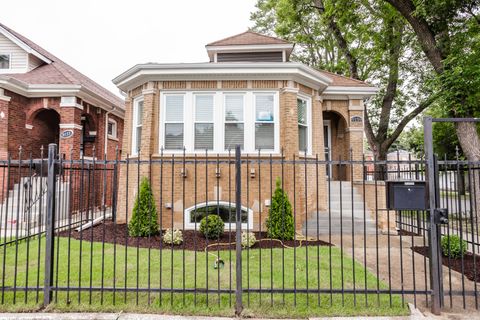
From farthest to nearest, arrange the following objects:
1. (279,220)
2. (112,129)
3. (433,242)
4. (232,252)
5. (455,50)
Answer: (112,129) < (455,50) < (279,220) < (232,252) < (433,242)

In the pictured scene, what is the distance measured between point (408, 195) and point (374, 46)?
15.4 metres

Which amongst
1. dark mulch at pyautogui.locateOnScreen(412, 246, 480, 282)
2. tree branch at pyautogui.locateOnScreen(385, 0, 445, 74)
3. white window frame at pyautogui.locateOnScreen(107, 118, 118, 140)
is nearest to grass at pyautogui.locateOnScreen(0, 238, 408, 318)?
dark mulch at pyautogui.locateOnScreen(412, 246, 480, 282)

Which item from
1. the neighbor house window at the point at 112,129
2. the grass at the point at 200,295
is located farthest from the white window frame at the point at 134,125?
the neighbor house window at the point at 112,129

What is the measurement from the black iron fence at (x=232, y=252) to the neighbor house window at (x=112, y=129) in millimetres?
4782

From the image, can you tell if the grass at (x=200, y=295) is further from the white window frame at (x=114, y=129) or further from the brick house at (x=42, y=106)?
the white window frame at (x=114, y=129)

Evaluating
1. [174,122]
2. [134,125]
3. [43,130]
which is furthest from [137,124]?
[43,130]

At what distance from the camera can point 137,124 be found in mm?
9922

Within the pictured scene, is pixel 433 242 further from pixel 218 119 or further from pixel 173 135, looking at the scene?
pixel 173 135

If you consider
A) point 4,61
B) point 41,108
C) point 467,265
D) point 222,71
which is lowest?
point 467,265

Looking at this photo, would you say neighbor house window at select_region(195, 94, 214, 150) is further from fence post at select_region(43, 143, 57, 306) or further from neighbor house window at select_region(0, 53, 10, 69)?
neighbor house window at select_region(0, 53, 10, 69)

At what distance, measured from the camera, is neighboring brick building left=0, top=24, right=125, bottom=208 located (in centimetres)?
1083

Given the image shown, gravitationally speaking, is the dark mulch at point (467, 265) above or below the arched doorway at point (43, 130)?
below

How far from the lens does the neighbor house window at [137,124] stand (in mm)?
9859

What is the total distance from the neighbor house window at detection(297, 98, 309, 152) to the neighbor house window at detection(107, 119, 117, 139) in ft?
32.8
